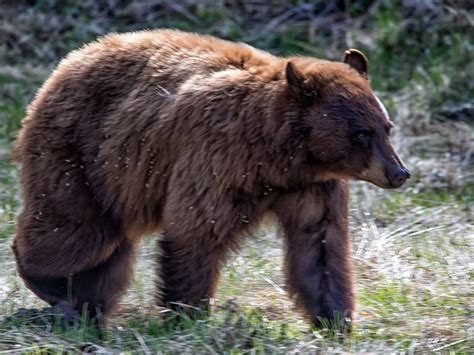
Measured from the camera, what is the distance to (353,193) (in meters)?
7.74

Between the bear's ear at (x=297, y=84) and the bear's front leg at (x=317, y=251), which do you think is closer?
the bear's ear at (x=297, y=84)

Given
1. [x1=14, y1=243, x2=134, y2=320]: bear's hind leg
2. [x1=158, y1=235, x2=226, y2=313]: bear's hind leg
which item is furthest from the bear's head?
[x1=14, y1=243, x2=134, y2=320]: bear's hind leg

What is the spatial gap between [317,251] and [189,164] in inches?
29.2

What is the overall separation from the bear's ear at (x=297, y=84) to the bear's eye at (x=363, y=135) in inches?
11.0

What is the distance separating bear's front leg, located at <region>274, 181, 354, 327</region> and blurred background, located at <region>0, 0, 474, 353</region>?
0.15 m

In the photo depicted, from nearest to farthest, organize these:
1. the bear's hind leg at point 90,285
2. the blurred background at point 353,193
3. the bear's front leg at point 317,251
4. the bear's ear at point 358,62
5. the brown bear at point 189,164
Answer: the blurred background at point 353,193 < the brown bear at point 189,164 < the bear's front leg at point 317,251 < the bear's ear at point 358,62 < the bear's hind leg at point 90,285

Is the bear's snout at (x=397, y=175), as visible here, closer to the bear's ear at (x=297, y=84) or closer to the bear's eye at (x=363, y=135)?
the bear's eye at (x=363, y=135)

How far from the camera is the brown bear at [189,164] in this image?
5172 millimetres

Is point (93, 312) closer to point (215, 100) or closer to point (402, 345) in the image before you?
point (215, 100)

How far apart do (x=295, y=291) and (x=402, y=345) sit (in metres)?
0.65

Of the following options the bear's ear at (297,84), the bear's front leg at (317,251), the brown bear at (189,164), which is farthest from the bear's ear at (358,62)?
the bear's front leg at (317,251)

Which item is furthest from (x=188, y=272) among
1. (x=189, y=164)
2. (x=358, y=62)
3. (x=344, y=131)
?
(x=358, y=62)

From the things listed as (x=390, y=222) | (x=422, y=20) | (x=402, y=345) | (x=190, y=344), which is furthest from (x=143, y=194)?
(x=422, y=20)

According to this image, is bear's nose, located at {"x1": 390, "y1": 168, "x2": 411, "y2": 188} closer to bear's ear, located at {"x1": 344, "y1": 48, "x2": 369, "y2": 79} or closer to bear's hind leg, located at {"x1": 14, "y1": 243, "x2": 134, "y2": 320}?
bear's ear, located at {"x1": 344, "y1": 48, "x2": 369, "y2": 79}
